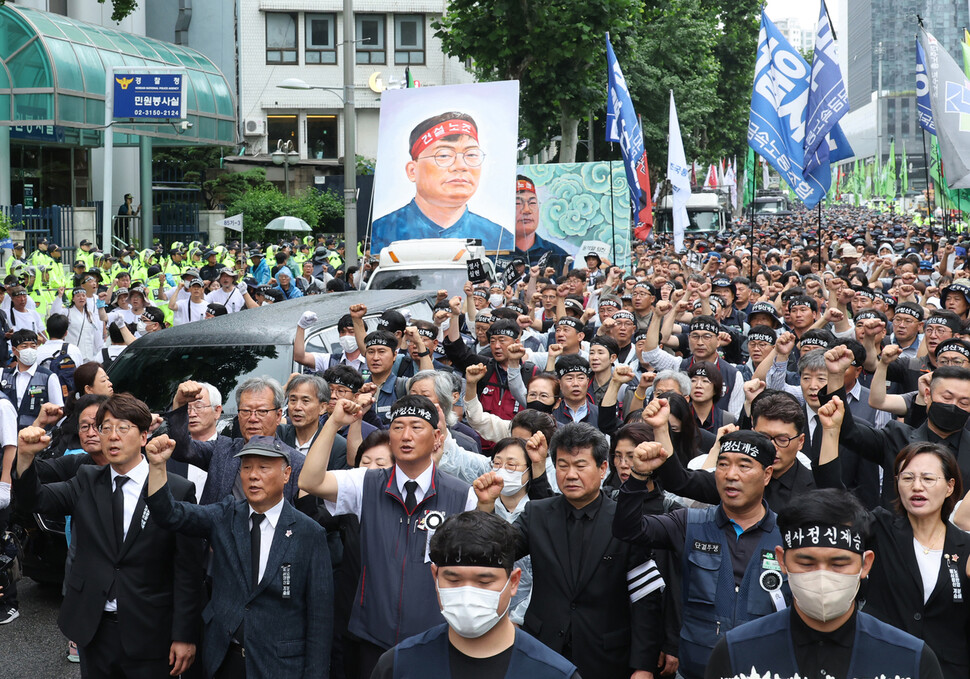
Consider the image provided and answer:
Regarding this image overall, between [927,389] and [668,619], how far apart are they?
2.14 metres

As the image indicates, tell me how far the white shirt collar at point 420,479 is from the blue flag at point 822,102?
10.5m

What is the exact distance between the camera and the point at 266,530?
477 centimetres

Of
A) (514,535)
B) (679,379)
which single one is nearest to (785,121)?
(679,379)

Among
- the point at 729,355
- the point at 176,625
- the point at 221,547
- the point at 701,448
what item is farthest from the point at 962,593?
the point at 729,355

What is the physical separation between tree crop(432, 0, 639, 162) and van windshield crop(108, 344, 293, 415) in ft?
58.4

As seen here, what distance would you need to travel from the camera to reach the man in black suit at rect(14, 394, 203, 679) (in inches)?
200

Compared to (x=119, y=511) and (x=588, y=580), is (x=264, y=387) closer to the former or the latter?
(x=119, y=511)

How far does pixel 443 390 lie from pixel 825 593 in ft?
11.1

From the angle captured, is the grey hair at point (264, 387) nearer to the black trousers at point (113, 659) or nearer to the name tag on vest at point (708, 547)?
the black trousers at point (113, 659)

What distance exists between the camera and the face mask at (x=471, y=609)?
3.18 meters

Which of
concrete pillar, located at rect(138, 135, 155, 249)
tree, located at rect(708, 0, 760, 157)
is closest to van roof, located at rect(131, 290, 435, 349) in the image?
concrete pillar, located at rect(138, 135, 155, 249)

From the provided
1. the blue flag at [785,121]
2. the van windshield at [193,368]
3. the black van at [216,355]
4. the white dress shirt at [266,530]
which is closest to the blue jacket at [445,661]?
the white dress shirt at [266,530]

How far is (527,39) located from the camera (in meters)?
26.2

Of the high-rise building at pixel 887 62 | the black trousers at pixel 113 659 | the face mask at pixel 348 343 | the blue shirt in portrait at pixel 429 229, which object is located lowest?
the black trousers at pixel 113 659
